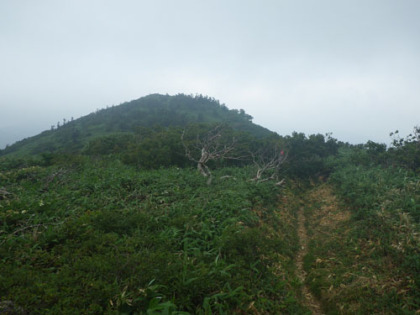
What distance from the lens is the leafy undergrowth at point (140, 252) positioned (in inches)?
131

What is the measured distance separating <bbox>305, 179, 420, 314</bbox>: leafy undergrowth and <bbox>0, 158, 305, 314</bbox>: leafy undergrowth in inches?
36.4

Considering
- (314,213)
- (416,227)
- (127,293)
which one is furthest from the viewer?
(314,213)

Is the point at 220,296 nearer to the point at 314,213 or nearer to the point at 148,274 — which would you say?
the point at 148,274

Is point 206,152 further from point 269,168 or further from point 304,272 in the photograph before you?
point 304,272

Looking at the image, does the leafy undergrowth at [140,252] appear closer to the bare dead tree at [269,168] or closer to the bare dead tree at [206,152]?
the bare dead tree at [269,168]

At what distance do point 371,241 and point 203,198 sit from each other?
5998 mm

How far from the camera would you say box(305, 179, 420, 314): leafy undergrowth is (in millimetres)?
4781

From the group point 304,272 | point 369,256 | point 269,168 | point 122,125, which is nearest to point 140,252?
point 304,272

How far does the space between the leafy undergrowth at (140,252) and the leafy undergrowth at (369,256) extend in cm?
92

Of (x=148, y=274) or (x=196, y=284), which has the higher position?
(x=148, y=274)

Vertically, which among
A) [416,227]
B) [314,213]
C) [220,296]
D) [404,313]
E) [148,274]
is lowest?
[314,213]

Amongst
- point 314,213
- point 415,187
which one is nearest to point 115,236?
point 314,213

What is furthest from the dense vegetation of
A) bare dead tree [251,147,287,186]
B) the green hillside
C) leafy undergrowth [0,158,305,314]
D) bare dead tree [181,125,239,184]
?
the green hillside

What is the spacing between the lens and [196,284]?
3.98 metres
